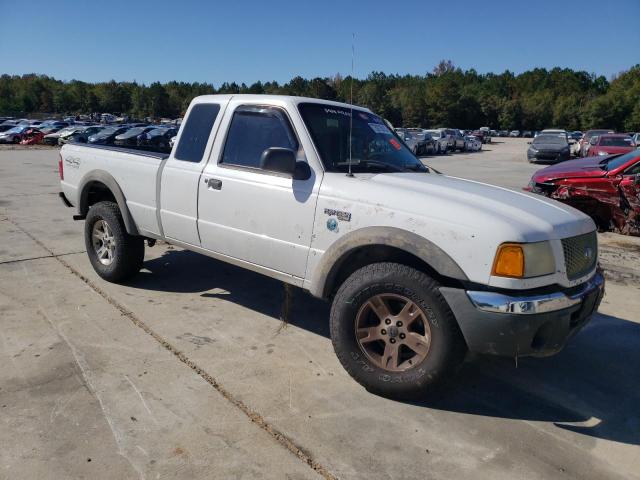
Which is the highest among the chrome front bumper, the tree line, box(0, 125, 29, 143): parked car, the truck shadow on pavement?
the tree line

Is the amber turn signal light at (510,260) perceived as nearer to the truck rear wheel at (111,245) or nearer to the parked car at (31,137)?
the truck rear wheel at (111,245)

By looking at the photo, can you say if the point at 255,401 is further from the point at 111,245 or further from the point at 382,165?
the point at 111,245

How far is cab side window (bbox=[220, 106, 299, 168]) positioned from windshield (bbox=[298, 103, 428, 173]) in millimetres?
188

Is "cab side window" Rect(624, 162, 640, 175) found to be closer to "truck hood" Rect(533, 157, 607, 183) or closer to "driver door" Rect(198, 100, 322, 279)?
"truck hood" Rect(533, 157, 607, 183)

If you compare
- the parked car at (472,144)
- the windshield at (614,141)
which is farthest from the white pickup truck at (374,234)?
the parked car at (472,144)

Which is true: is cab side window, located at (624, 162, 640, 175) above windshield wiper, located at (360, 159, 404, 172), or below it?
below

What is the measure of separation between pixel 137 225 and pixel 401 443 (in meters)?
3.35

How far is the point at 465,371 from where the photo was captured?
3781 millimetres

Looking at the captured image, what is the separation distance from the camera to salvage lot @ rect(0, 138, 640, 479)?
2.66m

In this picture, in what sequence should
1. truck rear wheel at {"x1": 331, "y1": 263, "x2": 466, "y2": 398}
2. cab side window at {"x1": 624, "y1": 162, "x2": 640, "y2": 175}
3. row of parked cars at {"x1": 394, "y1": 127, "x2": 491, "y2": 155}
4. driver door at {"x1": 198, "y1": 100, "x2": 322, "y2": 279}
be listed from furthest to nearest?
row of parked cars at {"x1": 394, "y1": 127, "x2": 491, "y2": 155} < cab side window at {"x1": 624, "y1": 162, "x2": 640, "y2": 175} < driver door at {"x1": 198, "y1": 100, "x2": 322, "y2": 279} < truck rear wheel at {"x1": 331, "y1": 263, "x2": 466, "y2": 398}

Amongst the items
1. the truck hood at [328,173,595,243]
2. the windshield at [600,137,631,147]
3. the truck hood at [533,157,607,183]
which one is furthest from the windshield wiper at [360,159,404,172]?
the windshield at [600,137,631,147]

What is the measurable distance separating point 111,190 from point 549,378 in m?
4.30

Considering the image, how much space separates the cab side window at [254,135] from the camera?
3.89 m

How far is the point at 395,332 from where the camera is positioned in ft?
10.6
